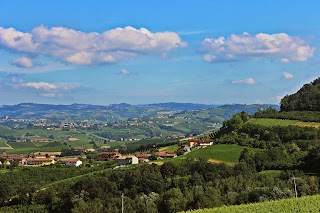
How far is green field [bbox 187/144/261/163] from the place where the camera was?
7094cm

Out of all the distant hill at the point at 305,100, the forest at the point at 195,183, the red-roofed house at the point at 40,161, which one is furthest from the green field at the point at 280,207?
the red-roofed house at the point at 40,161

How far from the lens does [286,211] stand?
28.6m

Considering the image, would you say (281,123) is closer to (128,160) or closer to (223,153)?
(223,153)

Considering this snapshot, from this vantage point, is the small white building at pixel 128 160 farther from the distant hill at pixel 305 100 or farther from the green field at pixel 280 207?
the green field at pixel 280 207

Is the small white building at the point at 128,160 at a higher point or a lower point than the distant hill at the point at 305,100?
lower

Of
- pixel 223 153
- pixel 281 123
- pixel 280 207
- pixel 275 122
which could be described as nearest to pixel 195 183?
pixel 223 153

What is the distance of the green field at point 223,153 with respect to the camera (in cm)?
7094

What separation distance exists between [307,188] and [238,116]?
190 feet

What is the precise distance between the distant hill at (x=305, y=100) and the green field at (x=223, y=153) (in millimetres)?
27529

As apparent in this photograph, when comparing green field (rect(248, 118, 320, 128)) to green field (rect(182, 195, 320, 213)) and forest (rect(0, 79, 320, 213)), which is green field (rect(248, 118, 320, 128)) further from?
green field (rect(182, 195, 320, 213))

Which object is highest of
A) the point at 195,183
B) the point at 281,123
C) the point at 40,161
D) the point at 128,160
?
the point at 281,123

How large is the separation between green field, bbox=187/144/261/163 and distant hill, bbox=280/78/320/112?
90.3ft

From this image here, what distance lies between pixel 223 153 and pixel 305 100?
3557 centimetres

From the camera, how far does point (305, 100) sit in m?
100
